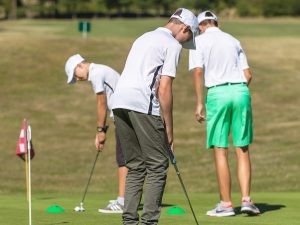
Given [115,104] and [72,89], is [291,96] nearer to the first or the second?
[72,89]

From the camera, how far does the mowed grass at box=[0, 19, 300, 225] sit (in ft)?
48.1

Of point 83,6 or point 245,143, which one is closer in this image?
point 245,143

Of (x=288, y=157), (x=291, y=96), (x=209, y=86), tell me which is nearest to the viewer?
(x=209, y=86)

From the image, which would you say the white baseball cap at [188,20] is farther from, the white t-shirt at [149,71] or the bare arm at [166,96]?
the bare arm at [166,96]

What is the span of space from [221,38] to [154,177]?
8.95 ft

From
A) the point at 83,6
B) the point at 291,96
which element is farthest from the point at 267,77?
the point at 83,6

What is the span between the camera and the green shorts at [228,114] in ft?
33.3

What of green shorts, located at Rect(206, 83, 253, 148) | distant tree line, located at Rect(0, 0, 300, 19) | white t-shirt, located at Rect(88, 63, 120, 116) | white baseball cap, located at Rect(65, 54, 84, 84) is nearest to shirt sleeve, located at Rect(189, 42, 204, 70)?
green shorts, located at Rect(206, 83, 253, 148)

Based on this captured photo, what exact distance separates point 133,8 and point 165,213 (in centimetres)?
12027

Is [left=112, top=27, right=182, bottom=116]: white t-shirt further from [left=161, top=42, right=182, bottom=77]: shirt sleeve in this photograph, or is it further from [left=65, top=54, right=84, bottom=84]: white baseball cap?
[left=65, top=54, right=84, bottom=84]: white baseball cap

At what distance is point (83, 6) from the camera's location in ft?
409

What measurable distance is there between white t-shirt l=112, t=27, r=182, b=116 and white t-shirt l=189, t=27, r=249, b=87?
2.21 m

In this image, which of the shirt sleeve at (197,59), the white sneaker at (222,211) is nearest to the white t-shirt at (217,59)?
the shirt sleeve at (197,59)

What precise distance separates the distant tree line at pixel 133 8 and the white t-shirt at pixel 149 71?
338ft
